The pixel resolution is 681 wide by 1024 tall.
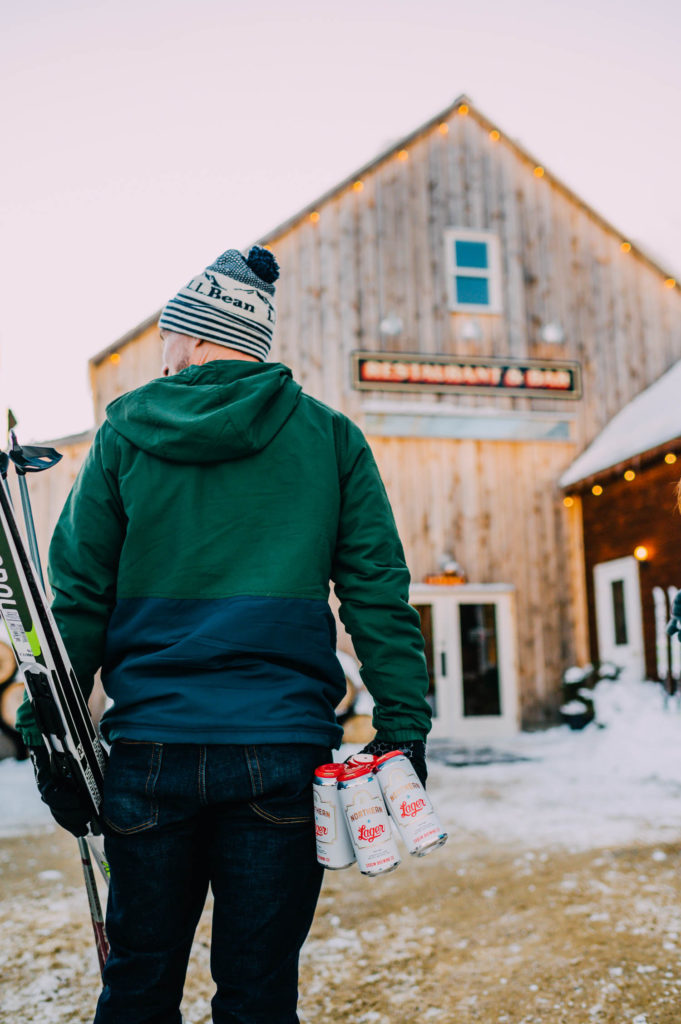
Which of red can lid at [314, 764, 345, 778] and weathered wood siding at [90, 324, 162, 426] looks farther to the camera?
weathered wood siding at [90, 324, 162, 426]

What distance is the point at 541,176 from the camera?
464 inches

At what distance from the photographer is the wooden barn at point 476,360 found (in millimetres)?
10727

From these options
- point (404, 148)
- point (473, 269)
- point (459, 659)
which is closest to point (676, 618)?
point (459, 659)

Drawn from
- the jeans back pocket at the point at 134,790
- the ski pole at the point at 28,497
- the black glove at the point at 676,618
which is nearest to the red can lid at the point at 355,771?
the jeans back pocket at the point at 134,790

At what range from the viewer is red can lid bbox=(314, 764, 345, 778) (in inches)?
61.5

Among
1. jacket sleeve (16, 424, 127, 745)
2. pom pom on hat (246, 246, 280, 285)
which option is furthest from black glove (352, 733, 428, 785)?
pom pom on hat (246, 246, 280, 285)

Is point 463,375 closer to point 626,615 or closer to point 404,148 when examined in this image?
point 404,148

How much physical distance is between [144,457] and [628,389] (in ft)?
36.0

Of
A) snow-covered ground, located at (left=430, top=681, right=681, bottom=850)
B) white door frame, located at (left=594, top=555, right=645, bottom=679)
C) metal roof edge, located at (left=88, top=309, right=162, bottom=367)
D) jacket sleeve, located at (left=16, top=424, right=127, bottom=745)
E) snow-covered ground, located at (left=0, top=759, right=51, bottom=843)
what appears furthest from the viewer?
metal roof edge, located at (left=88, top=309, right=162, bottom=367)

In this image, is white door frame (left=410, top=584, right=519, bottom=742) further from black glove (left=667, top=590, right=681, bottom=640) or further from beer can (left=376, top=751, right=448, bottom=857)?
beer can (left=376, top=751, right=448, bottom=857)

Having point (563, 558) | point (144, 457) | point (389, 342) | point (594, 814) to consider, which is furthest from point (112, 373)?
point (144, 457)

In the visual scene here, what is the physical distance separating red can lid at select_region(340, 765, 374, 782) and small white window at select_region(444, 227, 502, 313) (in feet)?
33.7

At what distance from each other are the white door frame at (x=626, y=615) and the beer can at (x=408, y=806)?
8.79m

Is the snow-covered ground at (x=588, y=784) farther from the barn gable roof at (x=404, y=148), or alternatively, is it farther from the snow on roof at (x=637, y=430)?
the barn gable roof at (x=404, y=148)
